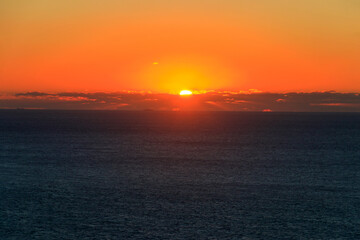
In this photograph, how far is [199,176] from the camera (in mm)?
40594

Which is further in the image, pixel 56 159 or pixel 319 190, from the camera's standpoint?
pixel 56 159

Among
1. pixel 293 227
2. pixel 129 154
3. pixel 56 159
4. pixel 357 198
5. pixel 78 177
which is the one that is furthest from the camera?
pixel 129 154

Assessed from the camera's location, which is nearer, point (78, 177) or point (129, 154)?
point (78, 177)

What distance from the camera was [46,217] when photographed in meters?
25.2

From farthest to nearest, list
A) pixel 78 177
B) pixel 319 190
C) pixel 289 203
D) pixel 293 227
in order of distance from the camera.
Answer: pixel 78 177, pixel 319 190, pixel 289 203, pixel 293 227

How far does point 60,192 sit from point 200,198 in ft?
36.7

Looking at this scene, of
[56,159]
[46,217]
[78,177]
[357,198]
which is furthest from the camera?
[56,159]

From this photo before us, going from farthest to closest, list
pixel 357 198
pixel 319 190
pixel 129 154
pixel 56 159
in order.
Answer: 1. pixel 129 154
2. pixel 56 159
3. pixel 319 190
4. pixel 357 198

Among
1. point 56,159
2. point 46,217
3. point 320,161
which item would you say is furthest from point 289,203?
point 56,159

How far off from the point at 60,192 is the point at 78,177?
7.64 m

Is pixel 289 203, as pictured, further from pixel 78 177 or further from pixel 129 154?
pixel 129 154

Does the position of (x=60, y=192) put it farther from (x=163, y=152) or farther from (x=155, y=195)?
(x=163, y=152)

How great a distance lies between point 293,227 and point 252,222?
7.85 ft

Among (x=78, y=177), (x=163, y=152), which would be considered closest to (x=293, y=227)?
(x=78, y=177)
